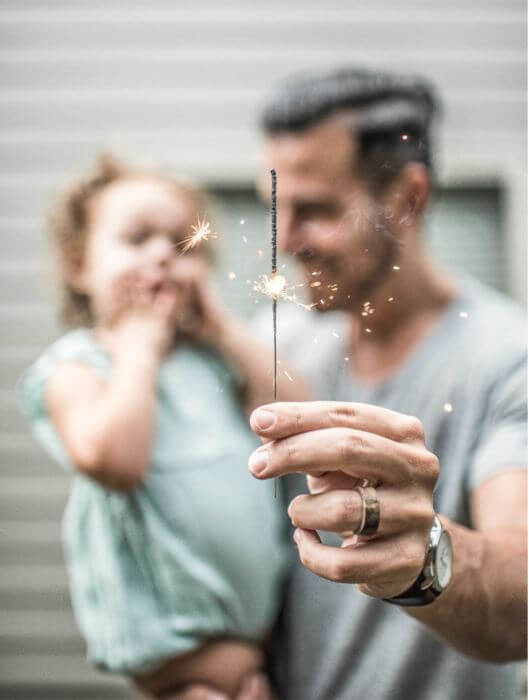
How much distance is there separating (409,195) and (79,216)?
1.30ft

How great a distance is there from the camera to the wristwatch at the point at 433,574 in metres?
0.48

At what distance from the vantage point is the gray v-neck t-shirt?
2.09ft

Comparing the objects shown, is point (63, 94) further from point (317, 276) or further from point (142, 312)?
point (317, 276)

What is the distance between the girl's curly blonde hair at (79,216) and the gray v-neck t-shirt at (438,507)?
0.22 meters

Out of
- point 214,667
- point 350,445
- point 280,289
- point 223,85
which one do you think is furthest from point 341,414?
point 223,85

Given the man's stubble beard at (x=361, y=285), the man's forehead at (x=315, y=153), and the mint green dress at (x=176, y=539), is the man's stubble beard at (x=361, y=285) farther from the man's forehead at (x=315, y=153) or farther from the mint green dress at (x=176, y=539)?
the mint green dress at (x=176, y=539)

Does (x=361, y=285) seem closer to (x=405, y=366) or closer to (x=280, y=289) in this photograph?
(x=280, y=289)

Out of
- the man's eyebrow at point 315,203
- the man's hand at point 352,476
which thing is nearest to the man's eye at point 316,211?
→ the man's eyebrow at point 315,203

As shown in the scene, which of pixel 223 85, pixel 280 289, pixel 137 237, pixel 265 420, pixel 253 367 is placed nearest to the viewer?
pixel 265 420

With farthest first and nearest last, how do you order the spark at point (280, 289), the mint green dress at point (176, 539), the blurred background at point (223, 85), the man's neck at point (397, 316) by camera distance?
1. the blurred background at point (223, 85)
2. the mint green dress at point (176, 539)
3. the man's neck at point (397, 316)
4. the spark at point (280, 289)

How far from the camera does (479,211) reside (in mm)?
1818

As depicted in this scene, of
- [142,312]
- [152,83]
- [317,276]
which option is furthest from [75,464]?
[152,83]

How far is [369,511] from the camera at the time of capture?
427 millimetres

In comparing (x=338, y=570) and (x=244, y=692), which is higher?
(x=338, y=570)
